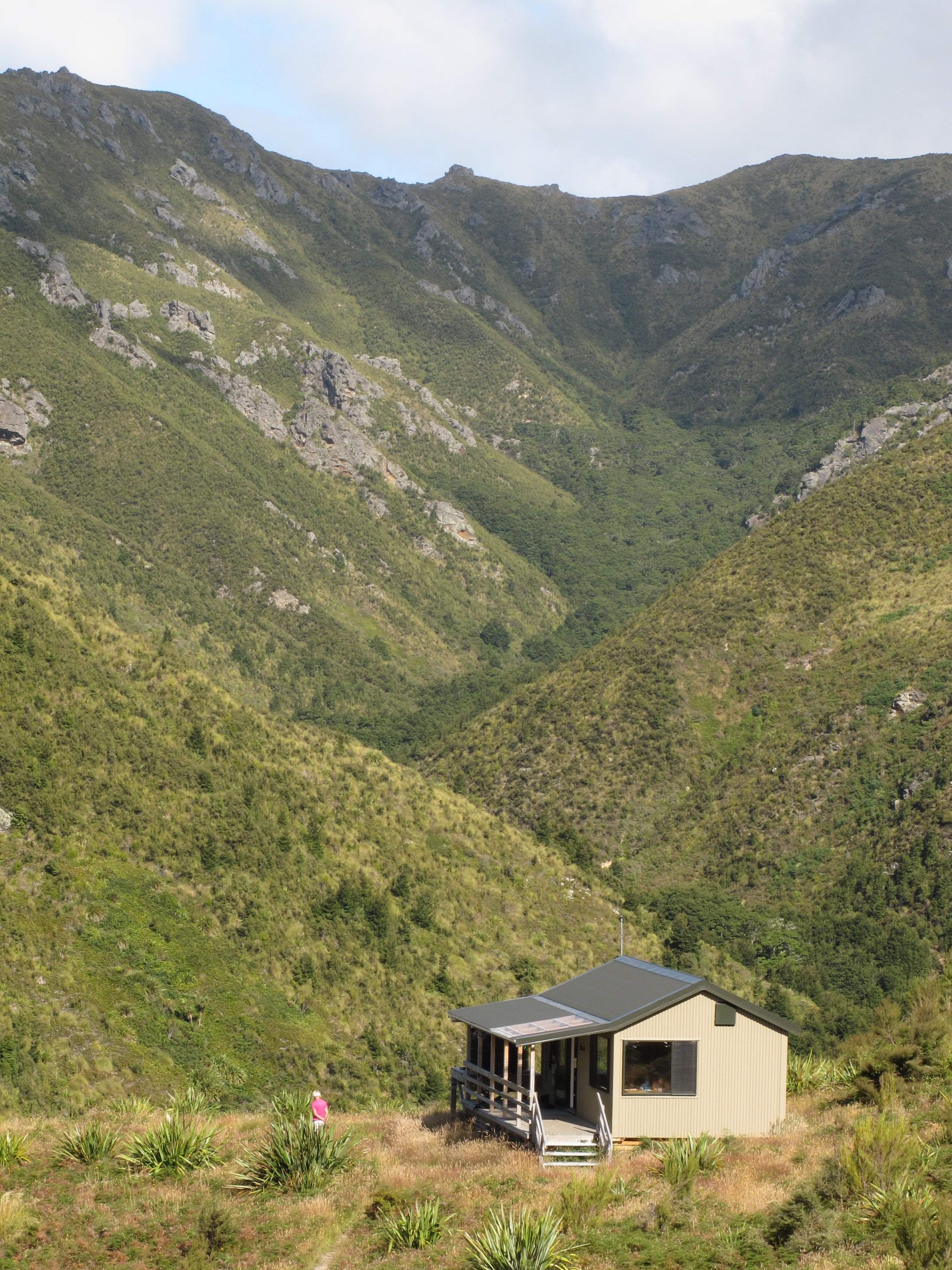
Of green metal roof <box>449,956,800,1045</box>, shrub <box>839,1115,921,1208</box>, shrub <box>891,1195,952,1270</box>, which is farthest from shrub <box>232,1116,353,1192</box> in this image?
shrub <box>891,1195,952,1270</box>

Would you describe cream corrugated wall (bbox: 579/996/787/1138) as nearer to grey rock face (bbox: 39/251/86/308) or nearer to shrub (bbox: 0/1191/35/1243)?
shrub (bbox: 0/1191/35/1243)

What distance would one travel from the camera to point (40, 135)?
197625 millimetres

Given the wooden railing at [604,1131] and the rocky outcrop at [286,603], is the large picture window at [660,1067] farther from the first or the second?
the rocky outcrop at [286,603]

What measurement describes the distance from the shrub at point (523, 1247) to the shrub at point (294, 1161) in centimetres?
433

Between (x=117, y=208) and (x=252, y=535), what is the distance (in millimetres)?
82734

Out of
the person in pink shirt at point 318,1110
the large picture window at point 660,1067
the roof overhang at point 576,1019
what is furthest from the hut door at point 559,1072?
the person in pink shirt at point 318,1110

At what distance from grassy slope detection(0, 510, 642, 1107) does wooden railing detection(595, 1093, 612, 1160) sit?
15805 mm

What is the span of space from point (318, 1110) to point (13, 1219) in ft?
18.7

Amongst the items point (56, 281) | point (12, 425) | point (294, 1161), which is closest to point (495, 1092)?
point (294, 1161)

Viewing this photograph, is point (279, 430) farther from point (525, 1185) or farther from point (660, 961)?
point (525, 1185)

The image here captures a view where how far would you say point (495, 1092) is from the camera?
22562mm

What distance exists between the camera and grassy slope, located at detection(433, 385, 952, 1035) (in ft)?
218

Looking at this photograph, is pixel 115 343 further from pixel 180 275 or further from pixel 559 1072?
pixel 559 1072

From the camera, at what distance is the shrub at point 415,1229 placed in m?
16.4
